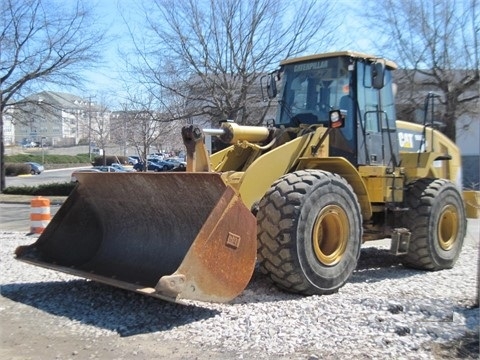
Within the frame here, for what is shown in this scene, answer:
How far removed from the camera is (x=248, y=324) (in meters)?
5.12

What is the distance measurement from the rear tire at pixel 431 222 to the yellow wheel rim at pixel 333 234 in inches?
73.1

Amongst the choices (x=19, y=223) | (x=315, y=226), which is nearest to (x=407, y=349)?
(x=315, y=226)

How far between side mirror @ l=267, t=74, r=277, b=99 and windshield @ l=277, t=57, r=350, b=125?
0.18 metres

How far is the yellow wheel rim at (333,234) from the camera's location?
6.43 metres

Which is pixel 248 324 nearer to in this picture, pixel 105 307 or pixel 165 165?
pixel 105 307

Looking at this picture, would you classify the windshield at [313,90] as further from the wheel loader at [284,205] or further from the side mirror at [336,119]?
the side mirror at [336,119]

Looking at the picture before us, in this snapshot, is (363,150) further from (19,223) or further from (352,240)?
(19,223)

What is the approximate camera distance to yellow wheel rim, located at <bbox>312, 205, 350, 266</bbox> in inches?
253

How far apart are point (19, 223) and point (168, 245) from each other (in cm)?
1076

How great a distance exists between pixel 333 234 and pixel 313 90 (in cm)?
216

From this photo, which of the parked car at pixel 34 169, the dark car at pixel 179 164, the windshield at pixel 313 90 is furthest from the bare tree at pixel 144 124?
the parked car at pixel 34 169

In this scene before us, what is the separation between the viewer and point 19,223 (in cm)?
1559

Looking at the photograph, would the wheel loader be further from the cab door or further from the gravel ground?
the gravel ground

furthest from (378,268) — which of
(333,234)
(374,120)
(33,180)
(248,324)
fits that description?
(33,180)
